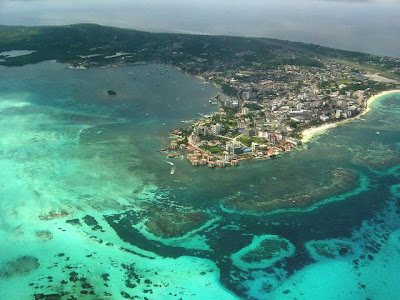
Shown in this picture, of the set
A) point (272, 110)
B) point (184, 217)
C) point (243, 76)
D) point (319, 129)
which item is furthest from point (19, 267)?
point (243, 76)

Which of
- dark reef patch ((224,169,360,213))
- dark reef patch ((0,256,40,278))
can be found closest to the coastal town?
dark reef patch ((224,169,360,213))

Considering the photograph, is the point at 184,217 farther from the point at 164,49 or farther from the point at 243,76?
the point at 164,49

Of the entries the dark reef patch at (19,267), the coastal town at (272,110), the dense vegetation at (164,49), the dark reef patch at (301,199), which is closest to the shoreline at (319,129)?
the coastal town at (272,110)

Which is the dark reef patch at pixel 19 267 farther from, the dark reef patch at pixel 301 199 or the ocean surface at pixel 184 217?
the dark reef patch at pixel 301 199

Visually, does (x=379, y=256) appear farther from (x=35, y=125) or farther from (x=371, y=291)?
(x=35, y=125)

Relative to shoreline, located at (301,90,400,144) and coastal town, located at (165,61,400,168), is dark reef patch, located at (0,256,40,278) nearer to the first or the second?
coastal town, located at (165,61,400,168)

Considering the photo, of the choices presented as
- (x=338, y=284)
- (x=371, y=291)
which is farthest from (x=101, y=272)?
(x=371, y=291)
